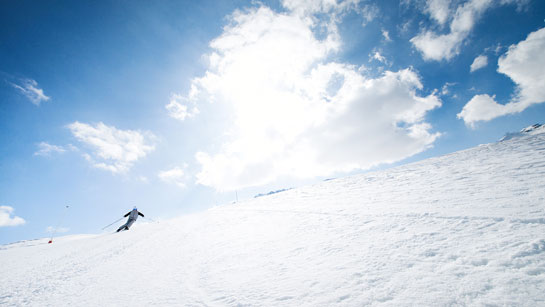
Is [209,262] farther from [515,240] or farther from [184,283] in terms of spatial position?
[515,240]

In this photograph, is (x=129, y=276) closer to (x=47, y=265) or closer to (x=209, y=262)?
(x=209, y=262)

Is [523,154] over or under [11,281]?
over

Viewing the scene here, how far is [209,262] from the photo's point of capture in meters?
5.61

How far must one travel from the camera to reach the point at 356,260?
13.0 feet

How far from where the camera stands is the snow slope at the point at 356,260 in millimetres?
2881

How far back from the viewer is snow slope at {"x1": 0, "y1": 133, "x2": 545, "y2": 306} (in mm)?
2881

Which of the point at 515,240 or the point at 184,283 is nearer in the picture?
the point at 515,240

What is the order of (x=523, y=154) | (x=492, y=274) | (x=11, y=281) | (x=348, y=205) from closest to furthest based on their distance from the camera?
1. (x=492, y=274)
2. (x=11, y=281)
3. (x=348, y=205)
4. (x=523, y=154)

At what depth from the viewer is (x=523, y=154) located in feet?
30.9

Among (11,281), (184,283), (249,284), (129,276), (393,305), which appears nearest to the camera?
(393,305)

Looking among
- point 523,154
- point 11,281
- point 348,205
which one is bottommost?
point 11,281

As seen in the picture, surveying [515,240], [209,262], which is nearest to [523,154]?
[515,240]

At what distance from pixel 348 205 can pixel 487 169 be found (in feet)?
20.8

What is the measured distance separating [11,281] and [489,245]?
13522 millimetres
